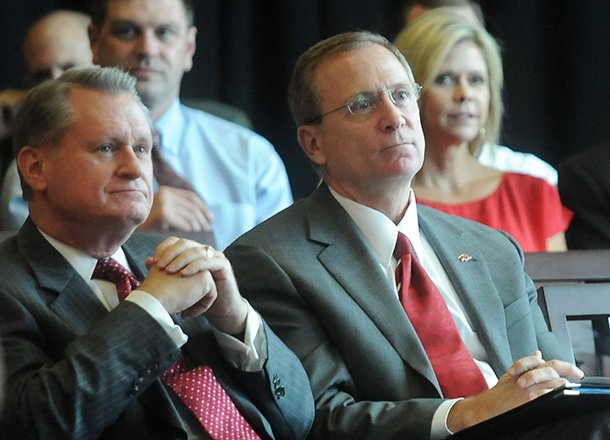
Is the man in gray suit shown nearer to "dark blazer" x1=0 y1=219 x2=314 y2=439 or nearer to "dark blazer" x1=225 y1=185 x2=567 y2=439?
"dark blazer" x1=225 y1=185 x2=567 y2=439

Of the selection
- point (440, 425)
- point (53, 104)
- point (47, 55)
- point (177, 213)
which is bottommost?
point (440, 425)

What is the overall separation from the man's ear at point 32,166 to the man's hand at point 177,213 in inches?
33.8

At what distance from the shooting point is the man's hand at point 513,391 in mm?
2186

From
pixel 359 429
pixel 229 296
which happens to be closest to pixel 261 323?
pixel 229 296

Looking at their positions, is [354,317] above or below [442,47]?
below

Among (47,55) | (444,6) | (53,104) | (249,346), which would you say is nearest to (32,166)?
(53,104)

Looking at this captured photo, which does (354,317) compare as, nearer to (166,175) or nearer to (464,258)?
(464,258)

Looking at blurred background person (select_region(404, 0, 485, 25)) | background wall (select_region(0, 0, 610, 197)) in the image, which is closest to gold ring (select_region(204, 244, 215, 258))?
blurred background person (select_region(404, 0, 485, 25))

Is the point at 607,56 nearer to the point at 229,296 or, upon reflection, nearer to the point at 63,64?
the point at 63,64

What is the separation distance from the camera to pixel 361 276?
8.09ft

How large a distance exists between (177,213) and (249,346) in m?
0.98

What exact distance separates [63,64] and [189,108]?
36cm

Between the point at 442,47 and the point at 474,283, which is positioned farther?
the point at 442,47

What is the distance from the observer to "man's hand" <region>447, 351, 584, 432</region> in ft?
7.17
